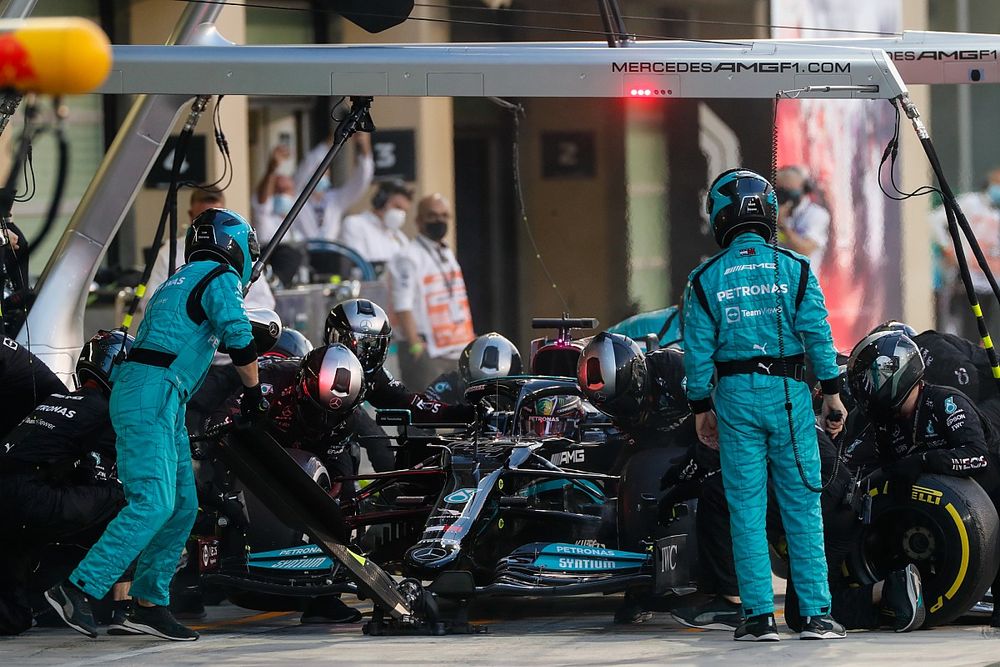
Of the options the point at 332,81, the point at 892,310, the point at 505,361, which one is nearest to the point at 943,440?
the point at 505,361

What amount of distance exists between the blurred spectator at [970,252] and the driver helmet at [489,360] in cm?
517

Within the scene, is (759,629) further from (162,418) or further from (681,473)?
(162,418)

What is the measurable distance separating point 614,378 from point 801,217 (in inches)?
218

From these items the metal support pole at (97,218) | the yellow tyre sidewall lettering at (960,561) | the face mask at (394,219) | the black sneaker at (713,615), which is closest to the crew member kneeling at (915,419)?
the yellow tyre sidewall lettering at (960,561)

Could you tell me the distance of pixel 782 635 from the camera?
728 cm

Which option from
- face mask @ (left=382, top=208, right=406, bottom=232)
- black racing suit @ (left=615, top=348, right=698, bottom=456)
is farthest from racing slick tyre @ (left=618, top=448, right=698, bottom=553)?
face mask @ (left=382, top=208, right=406, bottom=232)

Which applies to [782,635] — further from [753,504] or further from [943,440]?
[943,440]

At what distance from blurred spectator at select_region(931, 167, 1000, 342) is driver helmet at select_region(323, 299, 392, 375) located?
5.89m

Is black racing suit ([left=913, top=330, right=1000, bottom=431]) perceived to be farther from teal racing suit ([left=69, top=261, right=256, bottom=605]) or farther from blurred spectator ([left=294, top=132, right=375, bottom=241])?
blurred spectator ([left=294, top=132, right=375, bottom=241])

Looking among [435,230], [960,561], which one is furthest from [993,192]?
[960,561]

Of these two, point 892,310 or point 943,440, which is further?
point 892,310

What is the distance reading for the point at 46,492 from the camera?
310 inches

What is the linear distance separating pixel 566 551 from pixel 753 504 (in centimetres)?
102

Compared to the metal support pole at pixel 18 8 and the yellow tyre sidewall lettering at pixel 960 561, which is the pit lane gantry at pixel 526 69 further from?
the yellow tyre sidewall lettering at pixel 960 561
